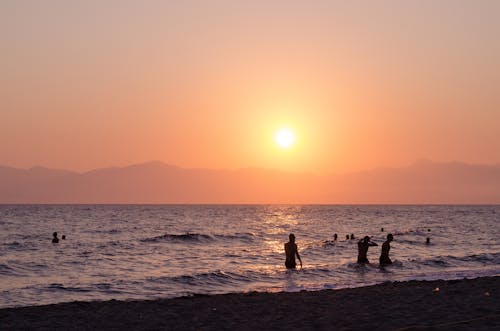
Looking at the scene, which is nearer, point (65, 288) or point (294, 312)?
Answer: point (294, 312)

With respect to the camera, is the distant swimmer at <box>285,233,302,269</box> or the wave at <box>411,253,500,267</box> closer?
the distant swimmer at <box>285,233,302,269</box>

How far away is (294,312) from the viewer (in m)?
14.8

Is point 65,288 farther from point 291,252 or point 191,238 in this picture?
point 191,238

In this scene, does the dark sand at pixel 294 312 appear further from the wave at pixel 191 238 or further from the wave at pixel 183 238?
the wave at pixel 191 238

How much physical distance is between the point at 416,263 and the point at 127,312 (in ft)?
68.0

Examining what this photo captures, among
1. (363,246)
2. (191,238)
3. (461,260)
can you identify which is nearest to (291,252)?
(363,246)

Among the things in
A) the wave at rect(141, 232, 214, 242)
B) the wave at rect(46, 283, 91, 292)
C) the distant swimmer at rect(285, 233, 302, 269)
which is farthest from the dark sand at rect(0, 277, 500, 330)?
the wave at rect(141, 232, 214, 242)

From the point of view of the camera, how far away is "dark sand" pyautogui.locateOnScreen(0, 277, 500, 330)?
42.2ft

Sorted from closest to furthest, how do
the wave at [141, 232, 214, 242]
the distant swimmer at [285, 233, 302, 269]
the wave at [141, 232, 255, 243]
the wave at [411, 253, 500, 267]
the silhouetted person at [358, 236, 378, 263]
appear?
the distant swimmer at [285, 233, 302, 269] → the silhouetted person at [358, 236, 378, 263] → the wave at [411, 253, 500, 267] → the wave at [141, 232, 214, 242] → the wave at [141, 232, 255, 243]

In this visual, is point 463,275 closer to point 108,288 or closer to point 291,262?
point 291,262

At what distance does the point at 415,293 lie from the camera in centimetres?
1736

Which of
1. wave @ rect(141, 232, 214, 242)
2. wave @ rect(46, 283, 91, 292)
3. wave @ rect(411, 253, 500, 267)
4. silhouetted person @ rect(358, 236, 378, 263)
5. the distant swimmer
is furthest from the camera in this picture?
wave @ rect(141, 232, 214, 242)

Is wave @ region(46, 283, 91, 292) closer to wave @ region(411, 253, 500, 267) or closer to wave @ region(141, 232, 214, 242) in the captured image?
wave @ region(411, 253, 500, 267)

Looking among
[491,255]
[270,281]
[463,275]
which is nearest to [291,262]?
[270,281]
